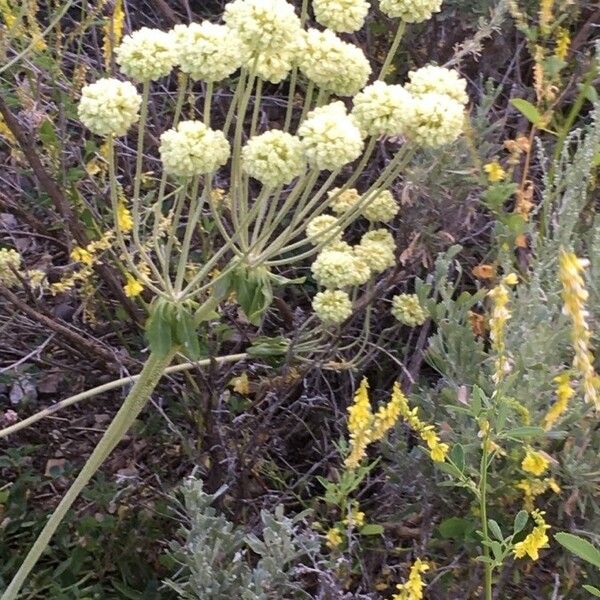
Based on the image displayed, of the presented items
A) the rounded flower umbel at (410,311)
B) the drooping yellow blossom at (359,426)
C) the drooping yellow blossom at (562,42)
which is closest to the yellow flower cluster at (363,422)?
the drooping yellow blossom at (359,426)

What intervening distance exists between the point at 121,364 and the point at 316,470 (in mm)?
438

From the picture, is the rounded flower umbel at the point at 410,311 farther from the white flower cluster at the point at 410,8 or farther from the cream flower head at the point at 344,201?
Answer: the white flower cluster at the point at 410,8

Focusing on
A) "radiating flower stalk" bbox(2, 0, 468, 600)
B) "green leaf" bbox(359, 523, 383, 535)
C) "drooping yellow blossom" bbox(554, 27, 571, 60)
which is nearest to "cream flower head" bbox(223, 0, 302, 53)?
"radiating flower stalk" bbox(2, 0, 468, 600)

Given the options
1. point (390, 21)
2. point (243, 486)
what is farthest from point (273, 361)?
point (390, 21)

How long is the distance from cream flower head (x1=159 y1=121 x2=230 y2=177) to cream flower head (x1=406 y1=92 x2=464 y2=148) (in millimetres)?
231

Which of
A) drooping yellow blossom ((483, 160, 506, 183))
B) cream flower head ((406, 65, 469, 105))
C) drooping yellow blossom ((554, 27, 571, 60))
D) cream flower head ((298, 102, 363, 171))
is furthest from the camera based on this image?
drooping yellow blossom ((554, 27, 571, 60))

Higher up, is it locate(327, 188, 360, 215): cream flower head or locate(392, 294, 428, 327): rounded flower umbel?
locate(327, 188, 360, 215): cream flower head

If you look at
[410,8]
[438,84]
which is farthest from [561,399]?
[410,8]

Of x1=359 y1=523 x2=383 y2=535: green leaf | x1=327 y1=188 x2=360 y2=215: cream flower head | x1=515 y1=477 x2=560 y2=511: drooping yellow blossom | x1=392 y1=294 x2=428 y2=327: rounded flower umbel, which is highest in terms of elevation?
x1=327 y1=188 x2=360 y2=215: cream flower head

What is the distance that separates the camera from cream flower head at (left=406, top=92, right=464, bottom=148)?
40.7 inches

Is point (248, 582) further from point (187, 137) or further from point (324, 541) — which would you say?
point (187, 137)

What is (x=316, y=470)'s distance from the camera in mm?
1703

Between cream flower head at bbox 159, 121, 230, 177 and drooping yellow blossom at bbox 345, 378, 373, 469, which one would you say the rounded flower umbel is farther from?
cream flower head at bbox 159, 121, 230, 177

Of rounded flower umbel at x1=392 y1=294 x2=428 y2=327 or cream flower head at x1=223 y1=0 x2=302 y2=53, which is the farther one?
rounded flower umbel at x1=392 y1=294 x2=428 y2=327
